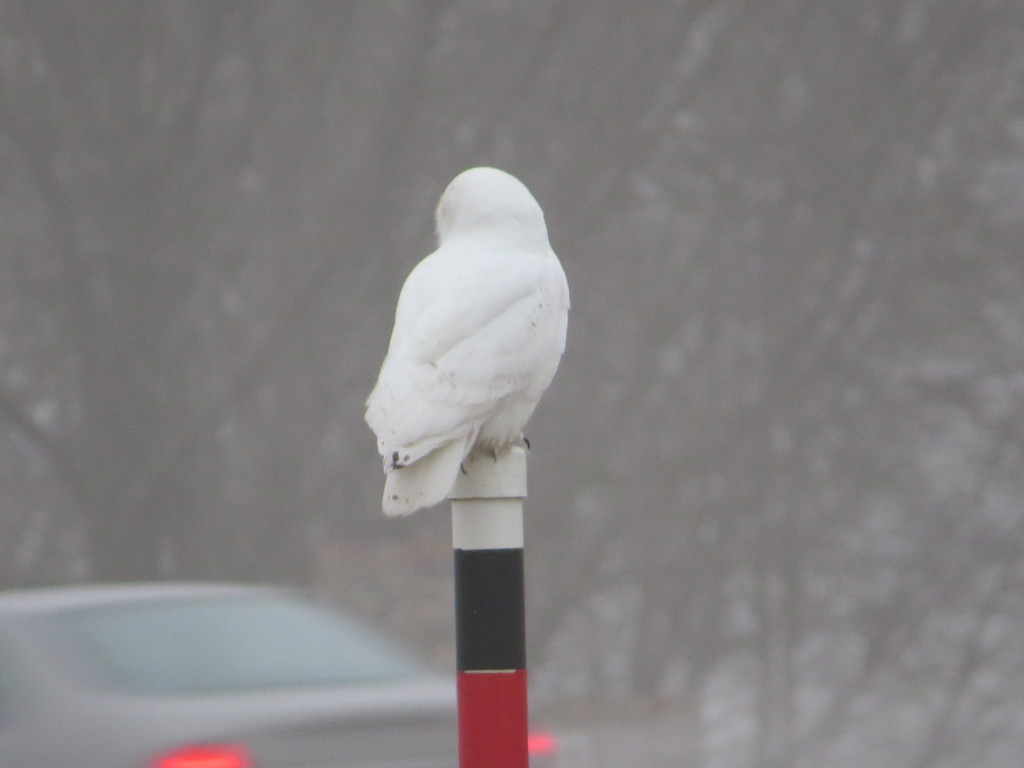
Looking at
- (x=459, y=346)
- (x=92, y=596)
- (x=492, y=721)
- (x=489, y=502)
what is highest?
(x=92, y=596)

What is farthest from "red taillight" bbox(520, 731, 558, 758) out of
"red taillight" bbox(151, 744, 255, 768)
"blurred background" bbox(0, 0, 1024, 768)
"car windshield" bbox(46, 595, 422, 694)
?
"blurred background" bbox(0, 0, 1024, 768)

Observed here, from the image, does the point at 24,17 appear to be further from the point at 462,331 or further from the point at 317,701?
the point at 462,331

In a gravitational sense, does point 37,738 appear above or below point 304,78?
below

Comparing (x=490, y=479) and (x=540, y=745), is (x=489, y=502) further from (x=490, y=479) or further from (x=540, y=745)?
(x=540, y=745)

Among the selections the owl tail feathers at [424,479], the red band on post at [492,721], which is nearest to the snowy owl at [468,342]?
the owl tail feathers at [424,479]

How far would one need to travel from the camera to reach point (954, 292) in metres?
13.0

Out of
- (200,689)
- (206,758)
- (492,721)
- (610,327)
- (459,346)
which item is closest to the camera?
(492,721)

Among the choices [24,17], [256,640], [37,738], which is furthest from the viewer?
[24,17]

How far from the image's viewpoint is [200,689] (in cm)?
449

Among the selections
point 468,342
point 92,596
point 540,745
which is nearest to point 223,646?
point 92,596

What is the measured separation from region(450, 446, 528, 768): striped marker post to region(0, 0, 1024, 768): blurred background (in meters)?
9.70

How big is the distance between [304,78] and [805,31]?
352cm

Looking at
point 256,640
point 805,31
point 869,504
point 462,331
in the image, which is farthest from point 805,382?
point 462,331

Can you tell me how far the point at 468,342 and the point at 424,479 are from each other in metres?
0.20
